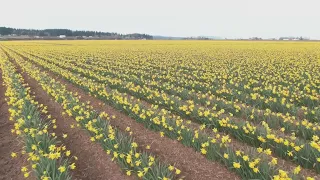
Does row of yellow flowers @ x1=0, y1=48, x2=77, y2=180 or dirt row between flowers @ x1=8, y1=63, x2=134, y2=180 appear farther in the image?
dirt row between flowers @ x1=8, y1=63, x2=134, y2=180

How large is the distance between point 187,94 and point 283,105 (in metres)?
3.32

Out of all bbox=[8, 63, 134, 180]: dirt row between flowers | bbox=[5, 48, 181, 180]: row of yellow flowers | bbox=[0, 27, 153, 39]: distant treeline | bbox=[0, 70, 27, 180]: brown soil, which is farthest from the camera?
bbox=[0, 27, 153, 39]: distant treeline

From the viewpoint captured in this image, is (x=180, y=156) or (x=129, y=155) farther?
(x=180, y=156)

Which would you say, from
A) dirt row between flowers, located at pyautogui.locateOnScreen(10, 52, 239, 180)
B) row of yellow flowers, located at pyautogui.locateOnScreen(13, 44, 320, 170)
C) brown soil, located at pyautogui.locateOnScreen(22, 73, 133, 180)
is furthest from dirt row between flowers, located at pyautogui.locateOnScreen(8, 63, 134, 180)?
row of yellow flowers, located at pyautogui.locateOnScreen(13, 44, 320, 170)

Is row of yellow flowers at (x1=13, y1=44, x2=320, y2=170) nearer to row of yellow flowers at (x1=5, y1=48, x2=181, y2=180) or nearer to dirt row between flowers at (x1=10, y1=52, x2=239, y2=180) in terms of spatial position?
dirt row between flowers at (x1=10, y1=52, x2=239, y2=180)

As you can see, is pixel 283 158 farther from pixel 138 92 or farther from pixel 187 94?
pixel 138 92

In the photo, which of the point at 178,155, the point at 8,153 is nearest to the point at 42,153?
the point at 8,153

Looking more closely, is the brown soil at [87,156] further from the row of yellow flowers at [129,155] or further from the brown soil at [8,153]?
the brown soil at [8,153]

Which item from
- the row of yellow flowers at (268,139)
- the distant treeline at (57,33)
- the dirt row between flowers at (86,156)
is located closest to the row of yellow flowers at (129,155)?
the dirt row between flowers at (86,156)

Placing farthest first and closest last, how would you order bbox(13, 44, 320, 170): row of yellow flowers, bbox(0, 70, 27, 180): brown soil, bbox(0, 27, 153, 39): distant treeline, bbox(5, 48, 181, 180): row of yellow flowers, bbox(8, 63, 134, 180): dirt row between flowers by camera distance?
bbox(0, 27, 153, 39): distant treeline, bbox(0, 70, 27, 180): brown soil, bbox(8, 63, 134, 180): dirt row between flowers, bbox(13, 44, 320, 170): row of yellow flowers, bbox(5, 48, 181, 180): row of yellow flowers

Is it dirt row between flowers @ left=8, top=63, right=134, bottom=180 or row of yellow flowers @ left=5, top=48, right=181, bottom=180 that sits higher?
row of yellow flowers @ left=5, top=48, right=181, bottom=180

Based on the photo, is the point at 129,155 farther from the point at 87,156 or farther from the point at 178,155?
the point at 87,156

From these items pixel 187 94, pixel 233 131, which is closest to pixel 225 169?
pixel 233 131

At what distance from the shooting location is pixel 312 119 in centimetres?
825
